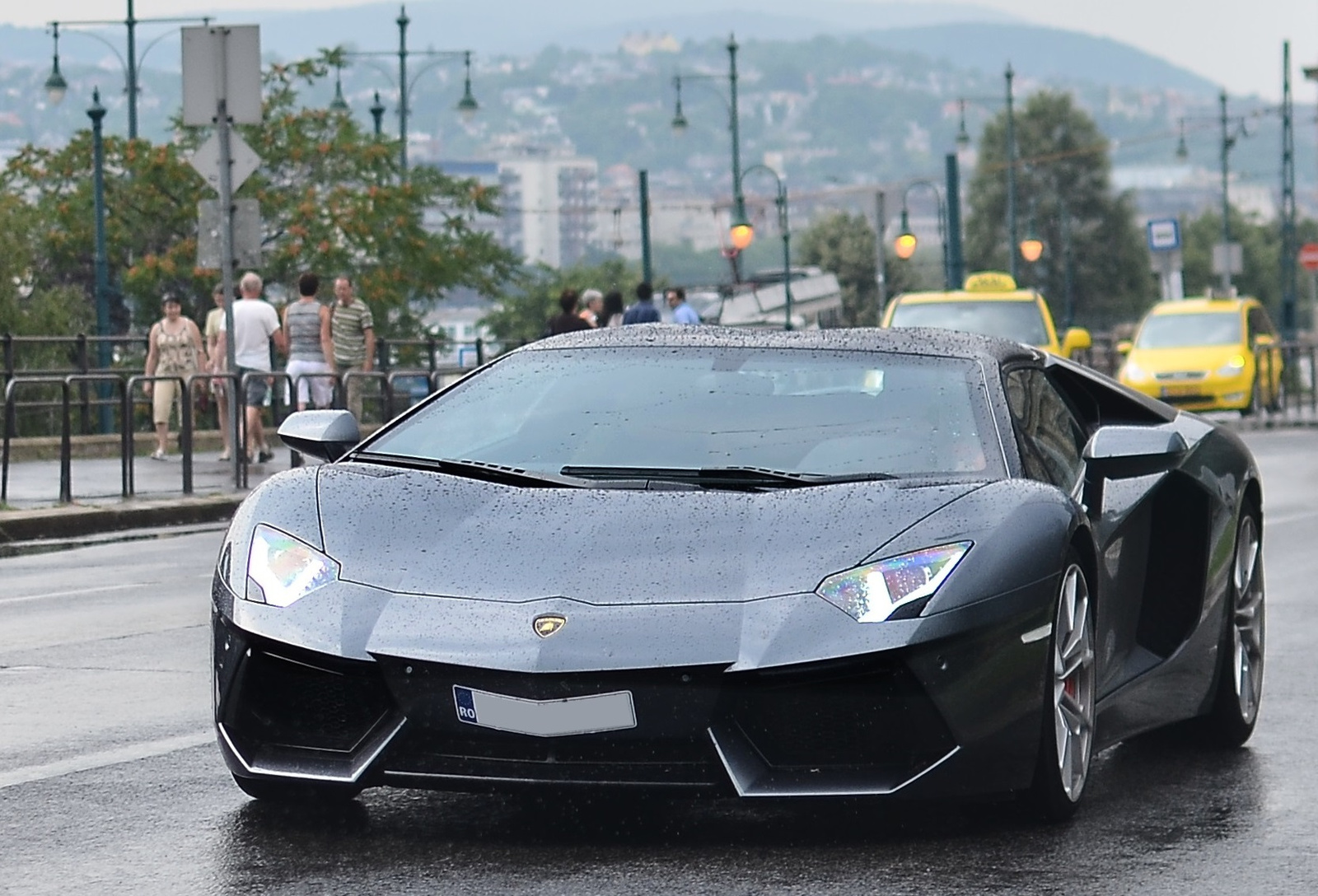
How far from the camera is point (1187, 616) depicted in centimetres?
679

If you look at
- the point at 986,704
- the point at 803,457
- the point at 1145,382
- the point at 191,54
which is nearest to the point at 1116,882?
the point at 986,704

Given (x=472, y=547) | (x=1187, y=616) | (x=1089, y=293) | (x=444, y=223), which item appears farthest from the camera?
(x=1089, y=293)

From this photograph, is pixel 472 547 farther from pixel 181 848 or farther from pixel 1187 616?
pixel 1187 616

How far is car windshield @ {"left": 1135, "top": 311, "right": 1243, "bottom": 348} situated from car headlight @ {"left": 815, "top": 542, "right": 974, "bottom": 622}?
1285 inches

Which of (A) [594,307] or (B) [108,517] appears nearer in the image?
(B) [108,517]

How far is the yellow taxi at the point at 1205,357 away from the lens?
119 ft

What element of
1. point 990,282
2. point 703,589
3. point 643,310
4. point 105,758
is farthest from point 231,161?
point 990,282

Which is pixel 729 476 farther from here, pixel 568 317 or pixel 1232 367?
pixel 1232 367

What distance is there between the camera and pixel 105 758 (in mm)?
6754

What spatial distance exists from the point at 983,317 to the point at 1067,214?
10178 cm

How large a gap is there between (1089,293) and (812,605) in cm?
12711

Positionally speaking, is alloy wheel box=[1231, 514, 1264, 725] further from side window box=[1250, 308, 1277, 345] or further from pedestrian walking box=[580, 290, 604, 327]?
side window box=[1250, 308, 1277, 345]

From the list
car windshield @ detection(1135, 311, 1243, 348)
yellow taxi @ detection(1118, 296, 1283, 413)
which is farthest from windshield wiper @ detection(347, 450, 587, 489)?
car windshield @ detection(1135, 311, 1243, 348)

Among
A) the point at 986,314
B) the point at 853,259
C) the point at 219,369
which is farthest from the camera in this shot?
the point at 853,259
